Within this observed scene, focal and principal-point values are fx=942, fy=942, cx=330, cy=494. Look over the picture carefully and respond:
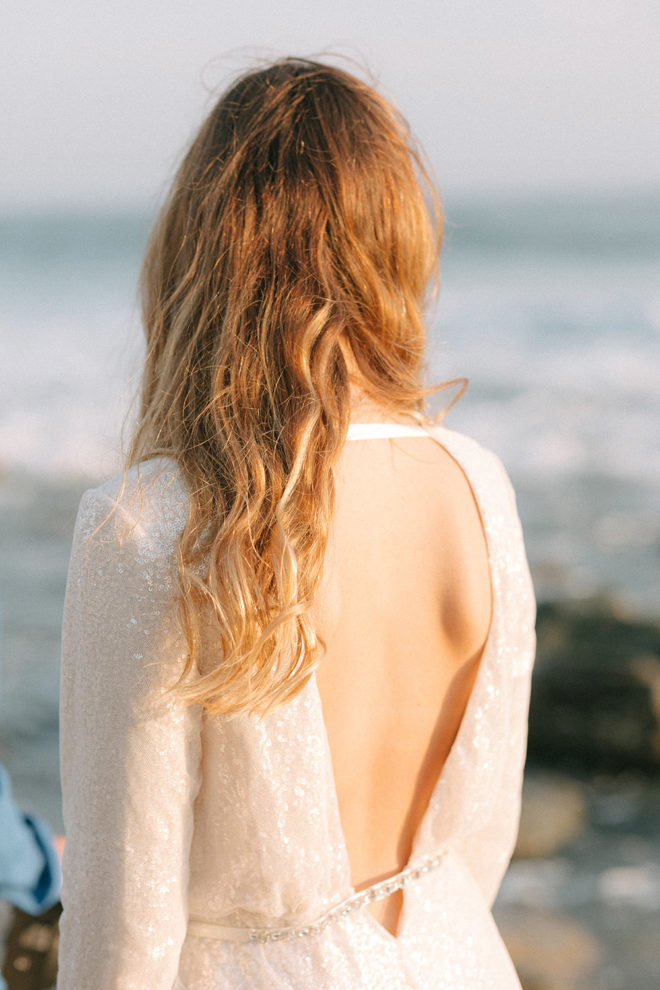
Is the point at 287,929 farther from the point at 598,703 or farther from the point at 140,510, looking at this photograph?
the point at 598,703

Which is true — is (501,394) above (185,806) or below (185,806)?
below

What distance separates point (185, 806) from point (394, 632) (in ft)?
1.02

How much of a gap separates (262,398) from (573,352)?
1376 cm

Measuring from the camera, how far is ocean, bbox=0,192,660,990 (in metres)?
7.62

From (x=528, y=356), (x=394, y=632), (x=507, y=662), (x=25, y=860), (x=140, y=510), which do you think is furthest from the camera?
(x=528, y=356)

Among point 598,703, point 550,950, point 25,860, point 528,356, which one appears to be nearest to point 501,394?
point 528,356

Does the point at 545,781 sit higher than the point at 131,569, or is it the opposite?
the point at 131,569

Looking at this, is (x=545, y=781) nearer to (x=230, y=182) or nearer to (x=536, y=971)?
(x=536, y=971)

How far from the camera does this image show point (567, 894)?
13.4 feet

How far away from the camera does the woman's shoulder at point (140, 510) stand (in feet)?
3.26

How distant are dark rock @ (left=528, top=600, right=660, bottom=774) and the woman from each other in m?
4.15

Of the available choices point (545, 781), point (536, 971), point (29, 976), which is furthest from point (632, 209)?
point (29, 976)

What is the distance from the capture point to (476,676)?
1.21 meters

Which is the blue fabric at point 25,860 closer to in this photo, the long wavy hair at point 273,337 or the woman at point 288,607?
the woman at point 288,607
